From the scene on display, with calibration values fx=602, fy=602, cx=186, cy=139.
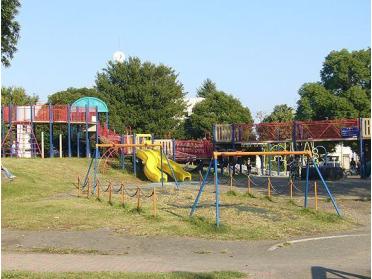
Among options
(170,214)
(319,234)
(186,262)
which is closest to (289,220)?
(319,234)

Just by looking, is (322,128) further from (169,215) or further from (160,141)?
(169,215)

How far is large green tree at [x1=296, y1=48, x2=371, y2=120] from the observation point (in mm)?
56969

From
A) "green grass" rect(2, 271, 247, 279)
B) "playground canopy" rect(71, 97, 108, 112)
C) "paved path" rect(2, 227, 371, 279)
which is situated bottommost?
"paved path" rect(2, 227, 371, 279)

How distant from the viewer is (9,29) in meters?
19.3

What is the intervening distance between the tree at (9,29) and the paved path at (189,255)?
286 inches

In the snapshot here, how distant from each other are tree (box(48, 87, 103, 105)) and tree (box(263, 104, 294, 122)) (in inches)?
919

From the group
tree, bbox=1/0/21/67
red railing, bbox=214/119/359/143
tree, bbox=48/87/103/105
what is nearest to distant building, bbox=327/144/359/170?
tree, bbox=48/87/103/105

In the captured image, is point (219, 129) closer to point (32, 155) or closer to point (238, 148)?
point (238, 148)

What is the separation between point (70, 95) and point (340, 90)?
28.4 meters

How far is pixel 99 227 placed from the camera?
15.1 meters

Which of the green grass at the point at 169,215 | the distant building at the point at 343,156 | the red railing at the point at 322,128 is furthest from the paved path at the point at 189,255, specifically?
the distant building at the point at 343,156

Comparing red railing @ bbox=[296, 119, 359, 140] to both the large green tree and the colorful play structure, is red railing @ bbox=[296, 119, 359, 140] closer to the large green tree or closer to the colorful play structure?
the colorful play structure

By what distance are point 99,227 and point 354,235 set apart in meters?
6.17

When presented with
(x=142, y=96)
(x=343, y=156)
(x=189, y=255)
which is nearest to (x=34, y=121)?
(x=142, y=96)
